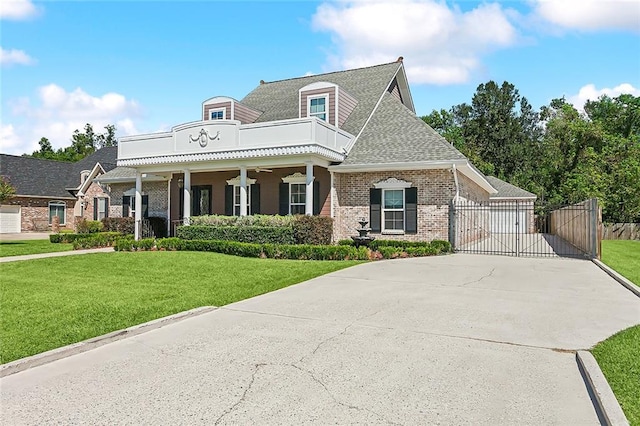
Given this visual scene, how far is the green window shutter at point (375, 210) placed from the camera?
18.0m

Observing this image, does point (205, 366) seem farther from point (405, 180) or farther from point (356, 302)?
point (405, 180)

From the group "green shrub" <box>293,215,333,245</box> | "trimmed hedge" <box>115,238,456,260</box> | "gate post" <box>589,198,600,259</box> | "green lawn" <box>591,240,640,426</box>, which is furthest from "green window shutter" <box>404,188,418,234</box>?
"green lawn" <box>591,240,640,426</box>

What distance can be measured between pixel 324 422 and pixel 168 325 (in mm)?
3782

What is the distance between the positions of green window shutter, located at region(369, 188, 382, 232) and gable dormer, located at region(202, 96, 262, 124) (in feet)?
28.3

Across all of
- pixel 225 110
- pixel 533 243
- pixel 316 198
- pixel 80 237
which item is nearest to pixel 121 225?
pixel 80 237

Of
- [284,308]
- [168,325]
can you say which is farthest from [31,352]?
[284,308]

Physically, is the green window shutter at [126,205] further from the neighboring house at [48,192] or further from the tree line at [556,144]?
the tree line at [556,144]

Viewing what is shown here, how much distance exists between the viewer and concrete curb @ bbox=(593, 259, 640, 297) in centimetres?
891

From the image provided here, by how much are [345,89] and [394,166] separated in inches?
323

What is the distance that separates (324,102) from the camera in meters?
20.4

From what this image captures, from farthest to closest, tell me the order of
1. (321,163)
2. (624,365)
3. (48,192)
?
(48,192) < (321,163) < (624,365)

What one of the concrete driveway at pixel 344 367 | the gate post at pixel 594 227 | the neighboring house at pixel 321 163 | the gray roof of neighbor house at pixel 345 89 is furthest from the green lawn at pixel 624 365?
the gray roof of neighbor house at pixel 345 89

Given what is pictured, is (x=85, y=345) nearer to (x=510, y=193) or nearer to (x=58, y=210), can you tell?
(x=510, y=193)

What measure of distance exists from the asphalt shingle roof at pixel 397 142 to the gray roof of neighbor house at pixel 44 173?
20.8 m
